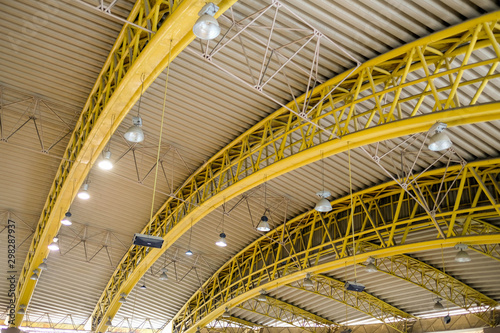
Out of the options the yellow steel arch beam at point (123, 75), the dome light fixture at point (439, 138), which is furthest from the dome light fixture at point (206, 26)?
the dome light fixture at point (439, 138)

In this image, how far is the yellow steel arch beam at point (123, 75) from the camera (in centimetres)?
1159

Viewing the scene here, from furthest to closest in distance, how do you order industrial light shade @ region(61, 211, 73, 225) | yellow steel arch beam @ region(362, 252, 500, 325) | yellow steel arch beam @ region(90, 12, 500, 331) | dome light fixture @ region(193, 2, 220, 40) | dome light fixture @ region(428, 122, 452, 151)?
yellow steel arch beam @ region(362, 252, 500, 325) → industrial light shade @ region(61, 211, 73, 225) → yellow steel arch beam @ region(90, 12, 500, 331) → dome light fixture @ region(428, 122, 452, 151) → dome light fixture @ region(193, 2, 220, 40)

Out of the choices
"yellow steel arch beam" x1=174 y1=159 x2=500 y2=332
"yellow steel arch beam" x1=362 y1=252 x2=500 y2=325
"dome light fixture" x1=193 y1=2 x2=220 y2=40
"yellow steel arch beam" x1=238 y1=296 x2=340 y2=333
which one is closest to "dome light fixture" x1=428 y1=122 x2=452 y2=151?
"dome light fixture" x1=193 y1=2 x2=220 y2=40

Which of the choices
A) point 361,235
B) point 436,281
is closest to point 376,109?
point 361,235

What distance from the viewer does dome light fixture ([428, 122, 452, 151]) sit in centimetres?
1127

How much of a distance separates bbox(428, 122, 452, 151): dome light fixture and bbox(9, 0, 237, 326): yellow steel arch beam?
18.9 ft

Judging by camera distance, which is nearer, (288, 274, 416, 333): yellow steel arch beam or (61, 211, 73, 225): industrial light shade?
(61, 211, 73, 225): industrial light shade

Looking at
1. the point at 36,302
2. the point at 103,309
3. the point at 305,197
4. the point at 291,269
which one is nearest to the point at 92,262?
the point at 103,309

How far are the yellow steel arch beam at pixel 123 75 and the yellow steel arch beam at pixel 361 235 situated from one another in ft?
32.4

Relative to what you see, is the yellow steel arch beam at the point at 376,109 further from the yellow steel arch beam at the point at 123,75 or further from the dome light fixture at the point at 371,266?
the dome light fixture at the point at 371,266

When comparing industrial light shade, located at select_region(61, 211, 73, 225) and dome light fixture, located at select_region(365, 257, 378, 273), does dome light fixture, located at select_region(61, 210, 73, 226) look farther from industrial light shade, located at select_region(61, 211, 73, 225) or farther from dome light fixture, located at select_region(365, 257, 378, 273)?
dome light fixture, located at select_region(365, 257, 378, 273)

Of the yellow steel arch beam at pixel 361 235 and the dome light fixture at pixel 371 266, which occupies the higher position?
the yellow steel arch beam at pixel 361 235

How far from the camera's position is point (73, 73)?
1769 cm

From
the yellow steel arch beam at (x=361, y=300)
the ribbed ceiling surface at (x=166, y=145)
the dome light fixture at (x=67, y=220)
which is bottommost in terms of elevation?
the yellow steel arch beam at (x=361, y=300)
